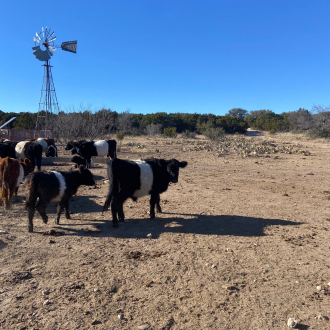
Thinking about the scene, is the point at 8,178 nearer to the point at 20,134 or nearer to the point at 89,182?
the point at 89,182

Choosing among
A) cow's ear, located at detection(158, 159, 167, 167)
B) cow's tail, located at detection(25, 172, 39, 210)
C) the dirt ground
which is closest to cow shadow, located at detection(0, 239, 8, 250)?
the dirt ground

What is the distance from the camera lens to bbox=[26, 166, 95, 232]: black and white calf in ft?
17.3

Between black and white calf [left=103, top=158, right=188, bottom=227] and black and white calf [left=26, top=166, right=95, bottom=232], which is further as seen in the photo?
black and white calf [left=103, top=158, right=188, bottom=227]

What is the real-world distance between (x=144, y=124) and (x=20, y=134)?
26.7 metres

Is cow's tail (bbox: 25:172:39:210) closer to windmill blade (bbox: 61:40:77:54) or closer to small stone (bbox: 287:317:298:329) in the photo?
small stone (bbox: 287:317:298:329)

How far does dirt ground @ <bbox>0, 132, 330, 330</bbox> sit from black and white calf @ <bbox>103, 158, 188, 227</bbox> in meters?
0.45

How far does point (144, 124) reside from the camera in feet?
152

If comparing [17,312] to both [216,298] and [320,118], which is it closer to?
[216,298]

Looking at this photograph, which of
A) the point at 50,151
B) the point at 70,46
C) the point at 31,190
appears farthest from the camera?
the point at 70,46

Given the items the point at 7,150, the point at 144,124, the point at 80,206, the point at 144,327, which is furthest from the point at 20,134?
the point at 144,124

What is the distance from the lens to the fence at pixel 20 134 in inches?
796

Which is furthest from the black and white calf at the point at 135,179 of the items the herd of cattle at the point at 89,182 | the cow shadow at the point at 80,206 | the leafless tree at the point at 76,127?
the leafless tree at the point at 76,127

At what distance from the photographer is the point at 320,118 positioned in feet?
124

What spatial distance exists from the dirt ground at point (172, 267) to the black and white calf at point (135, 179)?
0.45 meters
